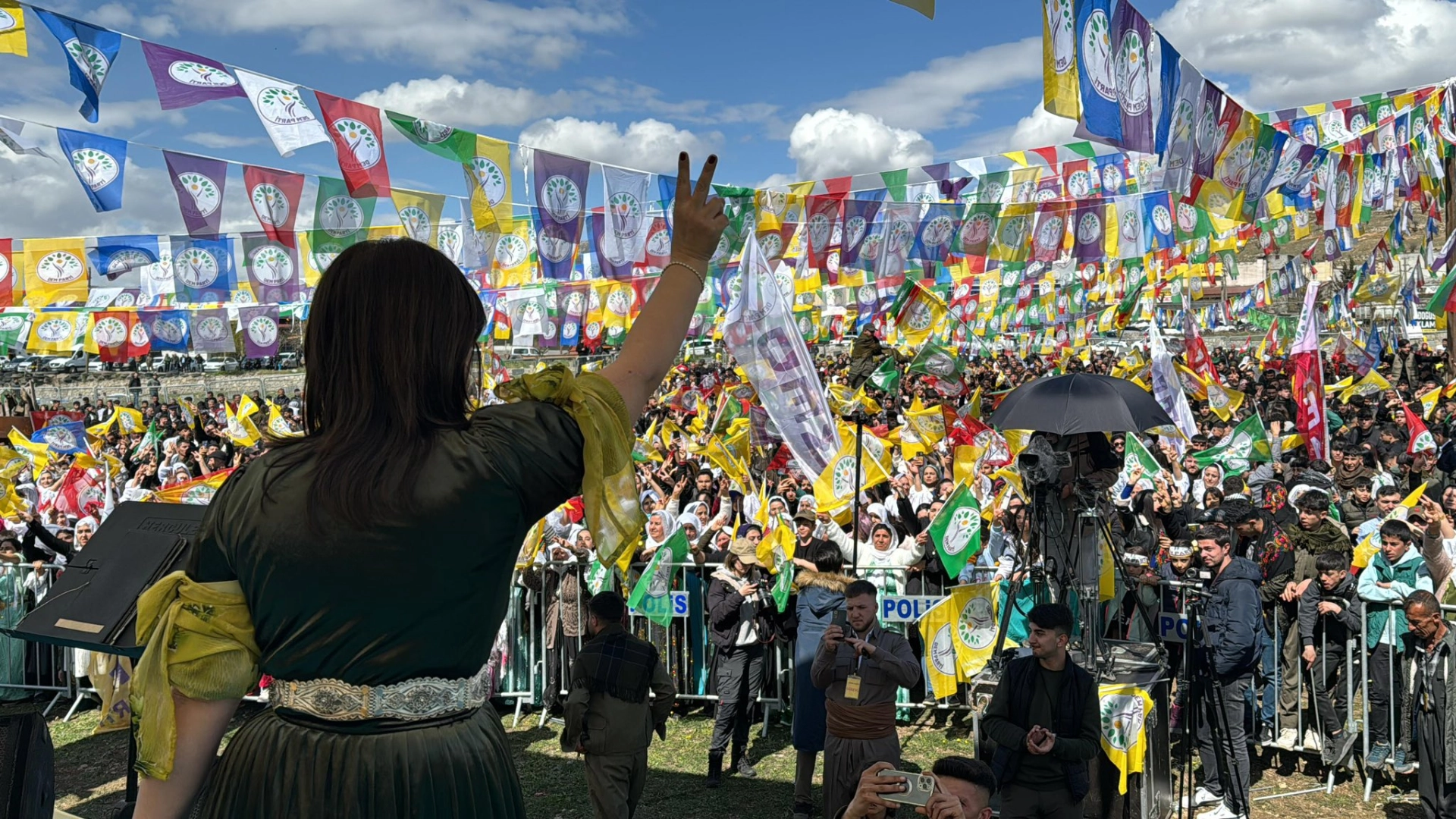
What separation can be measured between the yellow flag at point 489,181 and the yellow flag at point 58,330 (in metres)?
24.0

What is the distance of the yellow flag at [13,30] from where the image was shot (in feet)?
24.9

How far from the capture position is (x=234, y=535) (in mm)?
1666

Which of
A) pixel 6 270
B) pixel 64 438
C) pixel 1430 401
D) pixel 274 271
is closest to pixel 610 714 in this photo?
pixel 274 271

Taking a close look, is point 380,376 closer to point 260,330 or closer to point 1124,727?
point 1124,727

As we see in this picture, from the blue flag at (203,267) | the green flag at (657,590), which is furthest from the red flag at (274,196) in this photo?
the blue flag at (203,267)

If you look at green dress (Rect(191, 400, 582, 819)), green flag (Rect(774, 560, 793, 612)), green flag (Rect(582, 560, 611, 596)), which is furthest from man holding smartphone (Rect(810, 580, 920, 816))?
green dress (Rect(191, 400, 582, 819))

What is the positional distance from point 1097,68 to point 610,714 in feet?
17.8

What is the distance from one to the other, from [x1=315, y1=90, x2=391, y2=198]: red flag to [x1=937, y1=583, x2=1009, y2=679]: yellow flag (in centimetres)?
646

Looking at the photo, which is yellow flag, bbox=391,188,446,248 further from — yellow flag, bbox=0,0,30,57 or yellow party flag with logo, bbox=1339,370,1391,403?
yellow party flag with logo, bbox=1339,370,1391,403

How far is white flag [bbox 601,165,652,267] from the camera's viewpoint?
13.1 metres

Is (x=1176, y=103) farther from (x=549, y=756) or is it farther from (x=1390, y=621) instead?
(x=549, y=756)

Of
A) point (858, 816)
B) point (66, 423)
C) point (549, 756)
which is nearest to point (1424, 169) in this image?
point (549, 756)

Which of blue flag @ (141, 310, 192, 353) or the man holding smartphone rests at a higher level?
blue flag @ (141, 310, 192, 353)

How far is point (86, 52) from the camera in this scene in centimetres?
834
